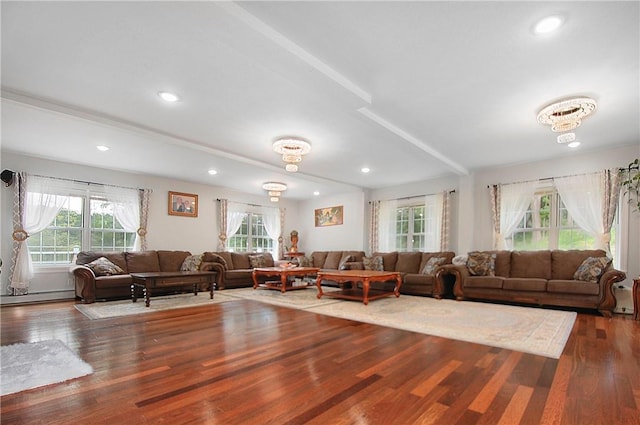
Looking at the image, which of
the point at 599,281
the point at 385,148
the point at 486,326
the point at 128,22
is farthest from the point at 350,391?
the point at 599,281

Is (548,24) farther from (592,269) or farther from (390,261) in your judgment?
(390,261)

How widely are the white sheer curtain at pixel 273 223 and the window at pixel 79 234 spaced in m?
3.64

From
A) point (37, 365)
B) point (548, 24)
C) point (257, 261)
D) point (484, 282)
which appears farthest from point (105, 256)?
point (548, 24)

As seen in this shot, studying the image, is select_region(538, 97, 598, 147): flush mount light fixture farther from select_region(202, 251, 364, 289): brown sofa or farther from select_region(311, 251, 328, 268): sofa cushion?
select_region(311, 251, 328, 268): sofa cushion

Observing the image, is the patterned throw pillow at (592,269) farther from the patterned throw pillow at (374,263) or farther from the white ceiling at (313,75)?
the patterned throw pillow at (374,263)

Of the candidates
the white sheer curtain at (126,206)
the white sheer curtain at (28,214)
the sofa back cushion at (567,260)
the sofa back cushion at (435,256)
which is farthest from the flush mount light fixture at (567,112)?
the white sheer curtain at (28,214)

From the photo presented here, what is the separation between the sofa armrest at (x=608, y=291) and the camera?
4430 mm

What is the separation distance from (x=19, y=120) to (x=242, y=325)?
157 inches

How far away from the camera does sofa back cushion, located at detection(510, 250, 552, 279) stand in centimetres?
563

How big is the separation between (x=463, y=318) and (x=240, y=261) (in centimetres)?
574

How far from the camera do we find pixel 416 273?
704 cm

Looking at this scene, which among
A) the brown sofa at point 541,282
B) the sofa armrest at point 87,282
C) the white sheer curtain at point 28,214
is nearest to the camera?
the brown sofa at point 541,282

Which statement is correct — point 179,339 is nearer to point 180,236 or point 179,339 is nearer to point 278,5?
point 278,5

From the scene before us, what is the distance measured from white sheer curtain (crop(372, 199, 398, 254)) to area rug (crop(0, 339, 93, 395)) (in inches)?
272
